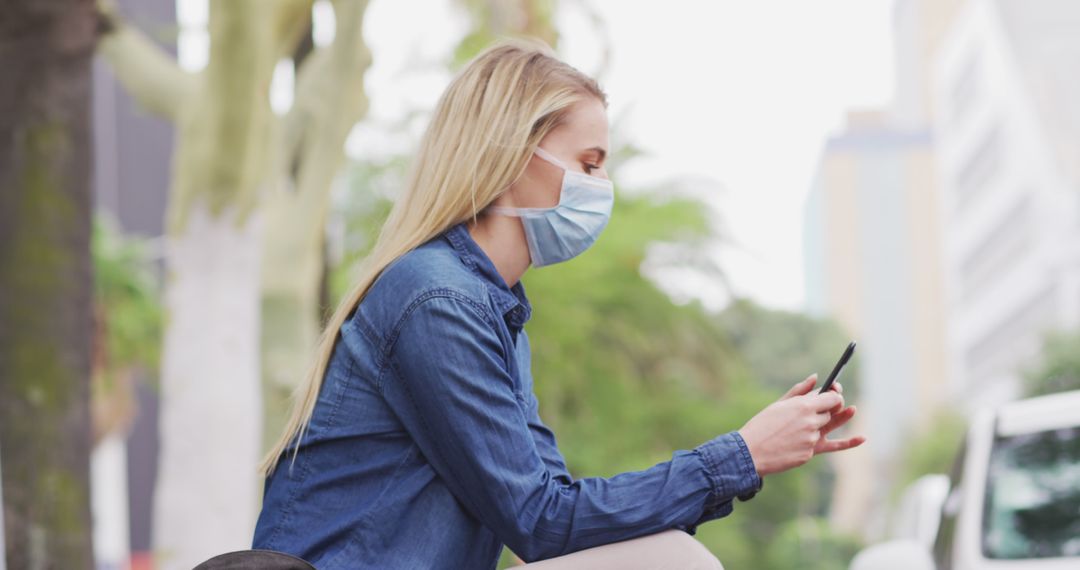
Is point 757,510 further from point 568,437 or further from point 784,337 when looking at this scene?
point 784,337

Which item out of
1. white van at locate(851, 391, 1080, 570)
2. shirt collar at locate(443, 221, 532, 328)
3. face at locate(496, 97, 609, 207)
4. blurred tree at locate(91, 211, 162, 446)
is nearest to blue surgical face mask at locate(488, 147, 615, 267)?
face at locate(496, 97, 609, 207)

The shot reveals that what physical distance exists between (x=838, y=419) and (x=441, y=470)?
28.0 inches

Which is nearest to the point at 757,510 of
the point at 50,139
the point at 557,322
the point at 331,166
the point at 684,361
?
the point at 684,361

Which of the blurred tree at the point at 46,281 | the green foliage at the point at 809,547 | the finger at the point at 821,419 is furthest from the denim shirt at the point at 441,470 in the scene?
the green foliage at the point at 809,547

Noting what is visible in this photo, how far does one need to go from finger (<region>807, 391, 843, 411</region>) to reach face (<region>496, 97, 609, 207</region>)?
23.9 inches

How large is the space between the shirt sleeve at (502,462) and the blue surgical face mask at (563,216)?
0.33 meters

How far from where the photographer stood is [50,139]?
759cm

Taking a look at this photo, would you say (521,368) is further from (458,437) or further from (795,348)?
(795,348)

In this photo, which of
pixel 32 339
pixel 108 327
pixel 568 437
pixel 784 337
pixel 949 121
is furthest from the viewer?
pixel 949 121

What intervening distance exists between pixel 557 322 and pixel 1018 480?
51.7ft

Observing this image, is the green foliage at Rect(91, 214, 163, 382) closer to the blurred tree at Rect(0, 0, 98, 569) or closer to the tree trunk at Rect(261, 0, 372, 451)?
the tree trunk at Rect(261, 0, 372, 451)

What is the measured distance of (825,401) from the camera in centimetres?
274

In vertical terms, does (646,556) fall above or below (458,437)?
below

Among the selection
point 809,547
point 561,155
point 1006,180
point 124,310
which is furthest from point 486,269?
point 1006,180
